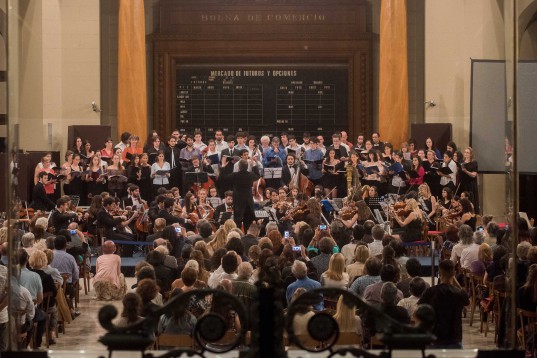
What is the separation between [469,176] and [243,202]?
4.53 metres

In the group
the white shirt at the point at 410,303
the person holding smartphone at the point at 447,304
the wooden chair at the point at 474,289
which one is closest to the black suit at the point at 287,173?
the wooden chair at the point at 474,289

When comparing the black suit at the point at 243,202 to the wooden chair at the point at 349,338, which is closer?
the wooden chair at the point at 349,338

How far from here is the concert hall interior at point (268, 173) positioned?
4.89 metres

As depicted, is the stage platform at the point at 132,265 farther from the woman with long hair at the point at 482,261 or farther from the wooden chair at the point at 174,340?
the wooden chair at the point at 174,340

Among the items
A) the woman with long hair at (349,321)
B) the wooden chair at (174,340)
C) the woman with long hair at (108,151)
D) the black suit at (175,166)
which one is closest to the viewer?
the wooden chair at (174,340)

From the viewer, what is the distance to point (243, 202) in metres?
17.8

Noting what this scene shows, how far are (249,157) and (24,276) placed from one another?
10238 millimetres

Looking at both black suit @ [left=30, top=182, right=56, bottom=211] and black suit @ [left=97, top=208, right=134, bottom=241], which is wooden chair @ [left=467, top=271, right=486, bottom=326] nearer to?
black suit @ [left=97, top=208, right=134, bottom=241]

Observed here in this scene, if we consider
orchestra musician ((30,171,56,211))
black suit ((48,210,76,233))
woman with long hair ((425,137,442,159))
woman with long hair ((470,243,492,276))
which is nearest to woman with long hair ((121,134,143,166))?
orchestra musician ((30,171,56,211))

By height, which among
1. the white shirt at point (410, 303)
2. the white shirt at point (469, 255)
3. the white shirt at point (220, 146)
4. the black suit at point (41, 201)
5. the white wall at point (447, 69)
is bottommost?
the white shirt at point (410, 303)

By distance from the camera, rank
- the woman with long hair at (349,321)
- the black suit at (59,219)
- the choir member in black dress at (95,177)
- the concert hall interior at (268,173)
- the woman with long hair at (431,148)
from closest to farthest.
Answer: the concert hall interior at (268,173) → the woman with long hair at (349,321) → the black suit at (59,219) → the choir member in black dress at (95,177) → the woman with long hair at (431,148)

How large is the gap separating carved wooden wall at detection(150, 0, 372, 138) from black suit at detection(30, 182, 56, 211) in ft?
23.6

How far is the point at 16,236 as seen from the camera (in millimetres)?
4047

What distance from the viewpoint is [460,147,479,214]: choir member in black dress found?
18.8 meters
